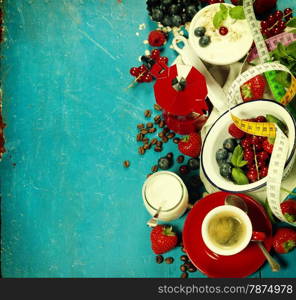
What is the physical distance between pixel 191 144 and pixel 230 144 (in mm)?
199

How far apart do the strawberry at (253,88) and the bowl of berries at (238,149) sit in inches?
3.2

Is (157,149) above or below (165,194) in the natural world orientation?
above

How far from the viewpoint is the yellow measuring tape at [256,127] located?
5.19 ft

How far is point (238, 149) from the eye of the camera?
1.68m

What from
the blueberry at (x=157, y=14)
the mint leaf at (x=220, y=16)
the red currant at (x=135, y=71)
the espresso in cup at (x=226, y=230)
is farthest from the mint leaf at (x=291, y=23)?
the espresso in cup at (x=226, y=230)

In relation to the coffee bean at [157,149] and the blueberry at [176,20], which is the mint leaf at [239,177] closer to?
the coffee bean at [157,149]

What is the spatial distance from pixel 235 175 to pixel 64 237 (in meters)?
0.83

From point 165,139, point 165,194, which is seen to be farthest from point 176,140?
point 165,194

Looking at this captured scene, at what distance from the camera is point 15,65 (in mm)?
2193

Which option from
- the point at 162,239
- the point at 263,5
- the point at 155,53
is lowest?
the point at 162,239

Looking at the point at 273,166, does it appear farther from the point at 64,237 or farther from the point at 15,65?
the point at 15,65

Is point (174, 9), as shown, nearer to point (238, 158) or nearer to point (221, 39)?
point (221, 39)

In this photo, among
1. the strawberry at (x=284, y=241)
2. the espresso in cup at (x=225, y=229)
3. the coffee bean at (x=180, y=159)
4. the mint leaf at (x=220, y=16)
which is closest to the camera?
the espresso in cup at (x=225, y=229)
